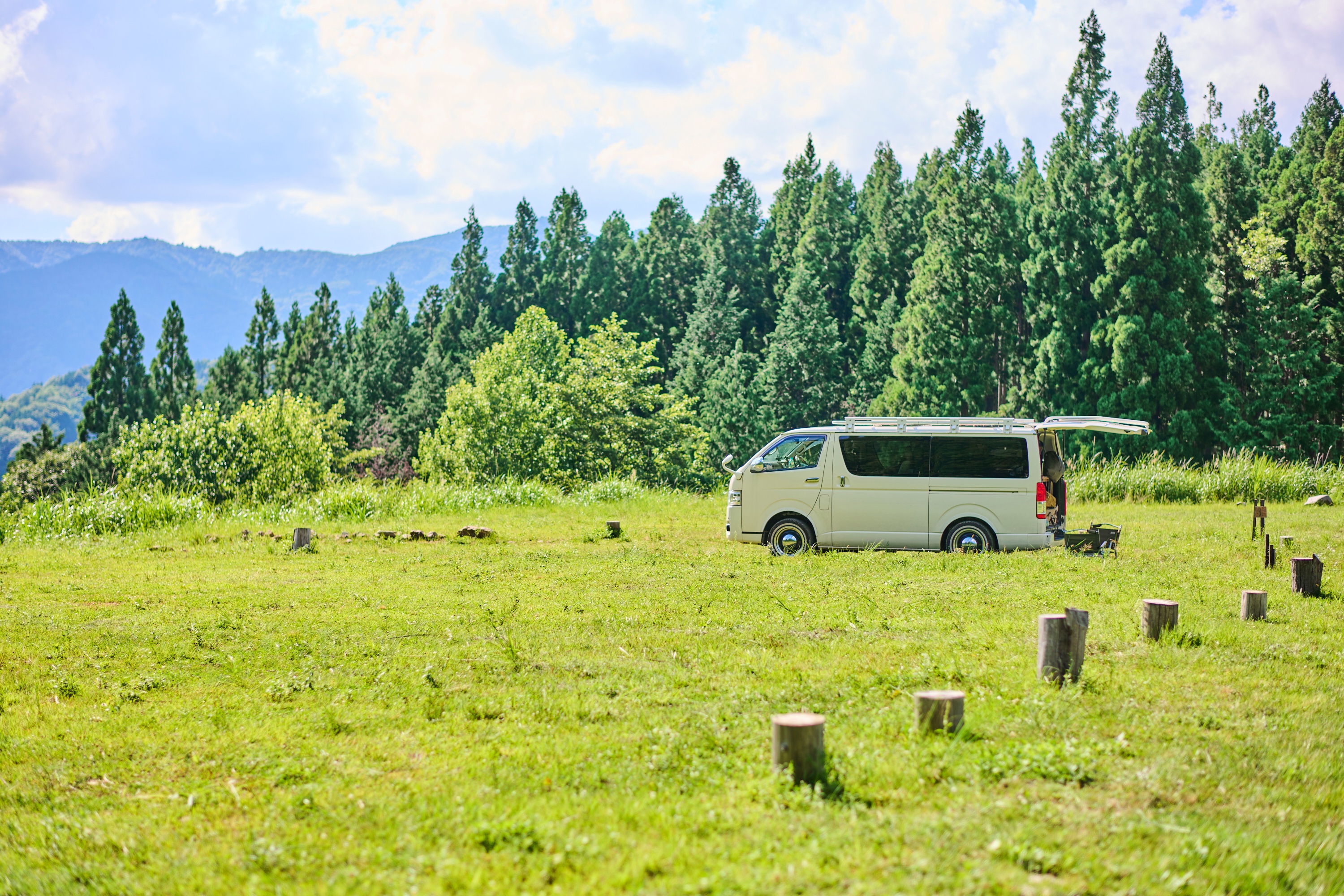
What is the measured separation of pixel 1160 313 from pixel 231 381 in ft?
222

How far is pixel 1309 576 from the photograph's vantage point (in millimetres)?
10766

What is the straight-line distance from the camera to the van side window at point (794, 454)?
50.1ft

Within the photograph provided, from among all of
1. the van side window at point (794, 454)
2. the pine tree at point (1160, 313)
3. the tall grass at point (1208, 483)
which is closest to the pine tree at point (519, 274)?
the pine tree at point (1160, 313)

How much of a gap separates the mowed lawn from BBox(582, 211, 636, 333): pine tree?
197 feet

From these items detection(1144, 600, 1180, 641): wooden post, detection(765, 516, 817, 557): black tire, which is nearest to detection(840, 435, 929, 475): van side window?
detection(765, 516, 817, 557): black tire

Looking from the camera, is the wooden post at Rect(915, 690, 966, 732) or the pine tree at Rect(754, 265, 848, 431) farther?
the pine tree at Rect(754, 265, 848, 431)

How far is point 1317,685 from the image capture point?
23.2ft

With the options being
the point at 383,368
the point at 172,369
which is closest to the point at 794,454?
the point at 383,368

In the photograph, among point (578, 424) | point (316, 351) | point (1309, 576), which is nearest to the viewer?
point (1309, 576)

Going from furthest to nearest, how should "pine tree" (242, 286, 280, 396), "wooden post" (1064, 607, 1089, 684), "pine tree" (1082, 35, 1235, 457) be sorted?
"pine tree" (242, 286, 280, 396) → "pine tree" (1082, 35, 1235, 457) → "wooden post" (1064, 607, 1089, 684)

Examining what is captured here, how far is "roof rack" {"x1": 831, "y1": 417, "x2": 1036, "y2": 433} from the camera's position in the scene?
1466cm

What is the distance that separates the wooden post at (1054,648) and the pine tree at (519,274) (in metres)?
69.1

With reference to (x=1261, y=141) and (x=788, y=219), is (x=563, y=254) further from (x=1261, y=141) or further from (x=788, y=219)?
(x=1261, y=141)

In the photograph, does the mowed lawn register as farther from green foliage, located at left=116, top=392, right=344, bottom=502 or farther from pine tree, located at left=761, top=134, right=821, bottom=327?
pine tree, located at left=761, top=134, right=821, bottom=327
